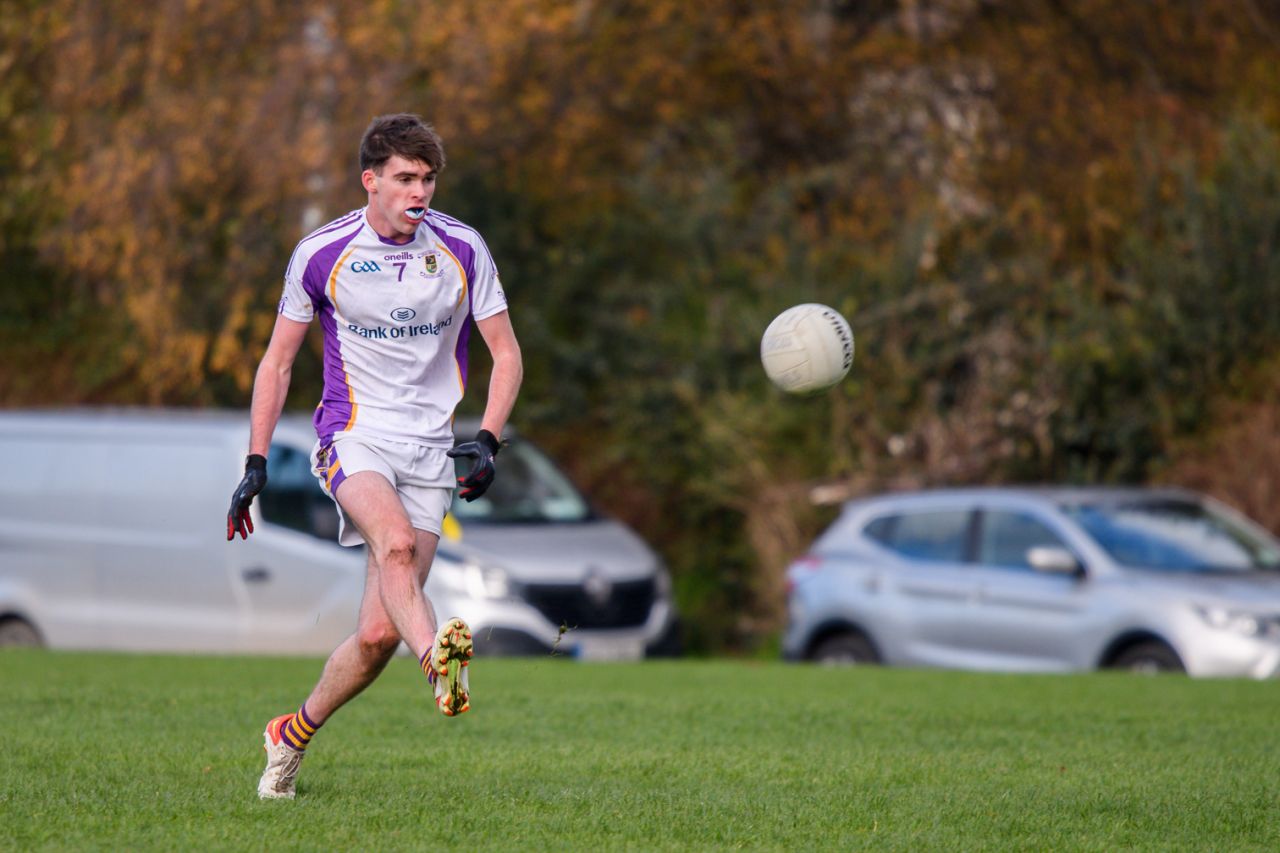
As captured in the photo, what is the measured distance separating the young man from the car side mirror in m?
6.99

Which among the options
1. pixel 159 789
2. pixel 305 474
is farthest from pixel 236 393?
pixel 159 789

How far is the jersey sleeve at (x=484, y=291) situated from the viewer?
261 inches

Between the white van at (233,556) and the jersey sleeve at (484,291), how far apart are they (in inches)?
269

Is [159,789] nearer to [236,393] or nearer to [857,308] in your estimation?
[857,308]

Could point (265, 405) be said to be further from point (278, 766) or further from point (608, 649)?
point (608, 649)

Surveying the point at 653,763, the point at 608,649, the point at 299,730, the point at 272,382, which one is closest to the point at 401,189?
the point at 272,382

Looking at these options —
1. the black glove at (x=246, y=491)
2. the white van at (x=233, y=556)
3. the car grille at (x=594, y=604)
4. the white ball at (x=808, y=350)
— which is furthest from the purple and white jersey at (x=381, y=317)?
the car grille at (x=594, y=604)

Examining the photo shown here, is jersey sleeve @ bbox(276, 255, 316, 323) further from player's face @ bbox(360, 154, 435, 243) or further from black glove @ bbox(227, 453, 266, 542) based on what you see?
black glove @ bbox(227, 453, 266, 542)

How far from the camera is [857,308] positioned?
18.6 metres

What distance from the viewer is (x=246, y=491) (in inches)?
248

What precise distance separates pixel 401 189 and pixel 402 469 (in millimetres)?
939

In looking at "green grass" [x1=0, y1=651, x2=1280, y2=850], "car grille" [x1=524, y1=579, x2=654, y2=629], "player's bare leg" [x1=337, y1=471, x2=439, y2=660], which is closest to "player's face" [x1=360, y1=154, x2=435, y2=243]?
"player's bare leg" [x1=337, y1=471, x2=439, y2=660]

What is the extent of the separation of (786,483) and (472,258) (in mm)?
12047

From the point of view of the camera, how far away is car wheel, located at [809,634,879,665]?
14062mm
